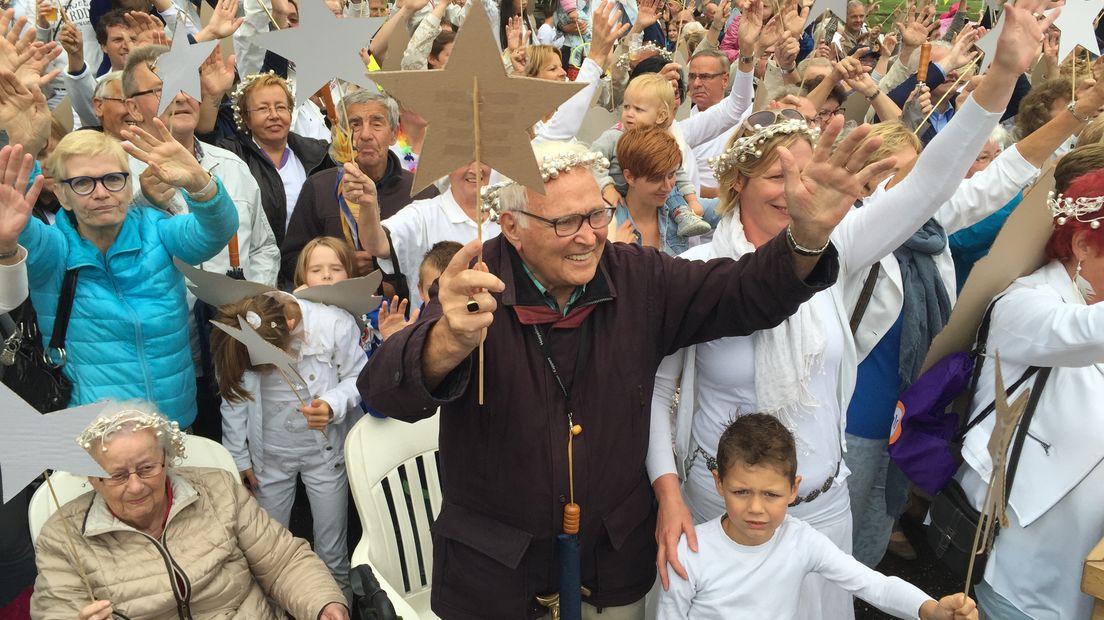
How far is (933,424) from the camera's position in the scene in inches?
99.3

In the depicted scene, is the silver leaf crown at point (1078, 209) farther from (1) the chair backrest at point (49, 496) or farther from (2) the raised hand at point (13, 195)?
(2) the raised hand at point (13, 195)

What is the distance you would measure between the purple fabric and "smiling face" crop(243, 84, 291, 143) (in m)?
3.35

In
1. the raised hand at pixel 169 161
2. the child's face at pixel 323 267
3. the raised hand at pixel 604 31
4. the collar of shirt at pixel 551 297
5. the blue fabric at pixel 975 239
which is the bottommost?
the child's face at pixel 323 267

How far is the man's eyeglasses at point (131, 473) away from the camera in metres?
2.57

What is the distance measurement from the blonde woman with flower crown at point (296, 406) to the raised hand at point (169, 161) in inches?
19.8

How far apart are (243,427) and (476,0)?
2387mm

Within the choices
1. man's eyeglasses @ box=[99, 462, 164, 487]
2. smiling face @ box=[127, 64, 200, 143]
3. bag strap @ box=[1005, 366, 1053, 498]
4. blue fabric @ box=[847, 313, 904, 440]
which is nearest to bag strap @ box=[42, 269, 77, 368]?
man's eyeglasses @ box=[99, 462, 164, 487]

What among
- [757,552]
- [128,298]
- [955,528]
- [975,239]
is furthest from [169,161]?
[975,239]

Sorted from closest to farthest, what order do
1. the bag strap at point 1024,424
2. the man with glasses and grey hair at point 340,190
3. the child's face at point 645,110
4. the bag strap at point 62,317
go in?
the bag strap at point 1024,424
the bag strap at point 62,317
the man with glasses and grey hair at point 340,190
the child's face at point 645,110

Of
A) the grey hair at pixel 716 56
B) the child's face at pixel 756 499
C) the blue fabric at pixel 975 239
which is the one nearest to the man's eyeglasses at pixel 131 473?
the child's face at pixel 756 499

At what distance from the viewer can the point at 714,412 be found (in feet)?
7.72

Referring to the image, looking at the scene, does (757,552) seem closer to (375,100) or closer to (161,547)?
(161,547)

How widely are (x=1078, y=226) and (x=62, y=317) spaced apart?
325 cm

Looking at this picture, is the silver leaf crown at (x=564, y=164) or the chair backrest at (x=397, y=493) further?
the chair backrest at (x=397, y=493)
